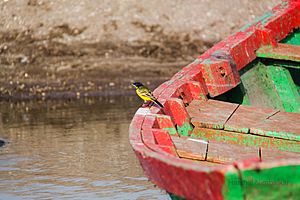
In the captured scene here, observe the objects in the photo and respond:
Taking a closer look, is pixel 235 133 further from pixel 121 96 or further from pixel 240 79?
pixel 121 96

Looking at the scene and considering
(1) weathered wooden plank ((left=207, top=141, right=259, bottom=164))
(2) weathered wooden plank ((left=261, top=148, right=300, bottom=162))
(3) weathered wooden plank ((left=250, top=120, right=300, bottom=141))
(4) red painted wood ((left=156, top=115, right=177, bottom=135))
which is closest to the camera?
(1) weathered wooden plank ((left=207, top=141, right=259, bottom=164))

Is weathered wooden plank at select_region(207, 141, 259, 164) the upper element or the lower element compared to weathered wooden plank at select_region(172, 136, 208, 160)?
lower

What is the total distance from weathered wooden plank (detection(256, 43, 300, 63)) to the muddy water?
1.63 meters

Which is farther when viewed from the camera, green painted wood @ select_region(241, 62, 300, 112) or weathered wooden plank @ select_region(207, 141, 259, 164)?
green painted wood @ select_region(241, 62, 300, 112)

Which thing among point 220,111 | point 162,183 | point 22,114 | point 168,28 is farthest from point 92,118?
point 162,183

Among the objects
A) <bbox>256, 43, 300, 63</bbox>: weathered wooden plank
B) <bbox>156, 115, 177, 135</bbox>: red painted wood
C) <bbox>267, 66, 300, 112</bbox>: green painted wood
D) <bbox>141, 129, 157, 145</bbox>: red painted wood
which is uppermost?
<bbox>141, 129, 157, 145</bbox>: red painted wood

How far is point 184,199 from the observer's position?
5.79 m

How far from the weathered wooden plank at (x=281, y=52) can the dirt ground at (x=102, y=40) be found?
195 inches

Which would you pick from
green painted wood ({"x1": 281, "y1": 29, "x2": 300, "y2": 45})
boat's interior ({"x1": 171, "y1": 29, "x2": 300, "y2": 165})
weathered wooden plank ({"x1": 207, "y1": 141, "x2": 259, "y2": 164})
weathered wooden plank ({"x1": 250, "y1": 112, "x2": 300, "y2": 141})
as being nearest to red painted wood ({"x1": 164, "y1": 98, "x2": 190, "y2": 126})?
boat's interior ({"x1": 171, "y1": 29, "x2": 300, "y2": 165})

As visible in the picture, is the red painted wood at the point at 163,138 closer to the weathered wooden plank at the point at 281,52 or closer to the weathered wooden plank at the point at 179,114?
the weathered wooden plank at the point at 179,114

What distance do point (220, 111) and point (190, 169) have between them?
2724mm

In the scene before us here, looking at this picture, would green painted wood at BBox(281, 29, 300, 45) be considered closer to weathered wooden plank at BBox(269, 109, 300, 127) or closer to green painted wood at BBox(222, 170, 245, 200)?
weathered wooden plank at BBox(269, 109, 300, 127)

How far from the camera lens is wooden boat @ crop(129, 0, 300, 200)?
5137mm

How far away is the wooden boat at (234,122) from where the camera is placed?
5137 millimetres
